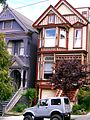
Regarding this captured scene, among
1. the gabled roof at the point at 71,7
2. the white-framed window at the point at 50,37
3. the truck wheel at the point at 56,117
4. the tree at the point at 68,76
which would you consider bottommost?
the truck wheel at the point at 56,117

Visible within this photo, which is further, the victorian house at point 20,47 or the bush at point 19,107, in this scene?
the victorian house at point 20,47

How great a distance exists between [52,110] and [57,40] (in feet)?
47.6

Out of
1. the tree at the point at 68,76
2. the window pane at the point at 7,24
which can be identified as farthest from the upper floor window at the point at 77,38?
the tree at the point at 68,76

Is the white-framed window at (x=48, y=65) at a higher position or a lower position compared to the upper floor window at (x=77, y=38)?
lower

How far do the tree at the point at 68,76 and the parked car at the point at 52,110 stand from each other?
13.2 feet

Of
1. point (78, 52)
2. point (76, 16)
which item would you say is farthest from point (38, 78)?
point (76, 16)

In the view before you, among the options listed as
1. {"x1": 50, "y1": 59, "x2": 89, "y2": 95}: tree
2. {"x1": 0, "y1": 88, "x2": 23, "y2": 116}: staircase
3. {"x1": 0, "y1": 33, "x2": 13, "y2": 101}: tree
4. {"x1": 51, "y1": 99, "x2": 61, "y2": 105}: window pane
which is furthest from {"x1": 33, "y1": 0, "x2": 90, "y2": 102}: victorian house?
{"x1": 51, "y1": 99, "x2": 61, "y2": 105}: window pane

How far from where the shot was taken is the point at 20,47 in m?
40.8

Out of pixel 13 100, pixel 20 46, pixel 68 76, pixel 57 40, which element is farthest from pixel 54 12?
pixel 68 76

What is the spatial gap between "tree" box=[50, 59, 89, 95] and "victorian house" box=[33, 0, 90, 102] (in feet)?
23.6

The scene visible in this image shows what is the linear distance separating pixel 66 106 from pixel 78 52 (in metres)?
13.0

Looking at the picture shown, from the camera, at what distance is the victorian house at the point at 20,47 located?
130 feet

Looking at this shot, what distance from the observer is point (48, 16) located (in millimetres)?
39219

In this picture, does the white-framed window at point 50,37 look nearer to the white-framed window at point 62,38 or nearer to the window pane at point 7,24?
the white-framed window at point 62,38
